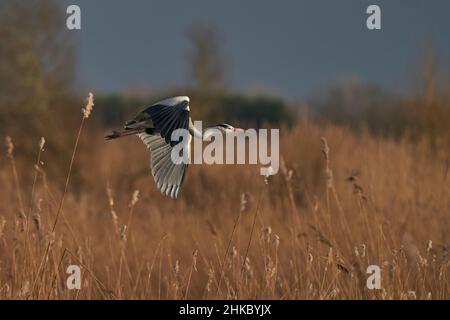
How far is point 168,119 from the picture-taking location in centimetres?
328

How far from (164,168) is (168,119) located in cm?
26

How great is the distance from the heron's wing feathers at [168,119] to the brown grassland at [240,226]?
412 millimetres

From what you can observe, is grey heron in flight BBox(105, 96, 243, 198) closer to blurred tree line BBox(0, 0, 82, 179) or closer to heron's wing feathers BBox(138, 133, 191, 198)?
heron's wing feathers BBox(138, 133, 191, 198)

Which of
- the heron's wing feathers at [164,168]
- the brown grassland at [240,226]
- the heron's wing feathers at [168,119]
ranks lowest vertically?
the brown grassland at [240,226]

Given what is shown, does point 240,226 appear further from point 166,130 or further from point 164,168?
point 166,130

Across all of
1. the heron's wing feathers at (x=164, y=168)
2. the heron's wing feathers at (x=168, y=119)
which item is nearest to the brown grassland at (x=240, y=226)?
the heron's wing feathers at (x=164, y=168)

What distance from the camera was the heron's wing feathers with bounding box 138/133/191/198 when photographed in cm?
329

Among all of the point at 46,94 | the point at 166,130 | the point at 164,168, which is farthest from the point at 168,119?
the point at 46,94

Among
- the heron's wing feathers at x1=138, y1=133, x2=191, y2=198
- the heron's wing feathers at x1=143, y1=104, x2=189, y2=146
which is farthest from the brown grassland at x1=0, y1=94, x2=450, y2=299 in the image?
the heron's wing feathers at x1=143, y1=104, x2=189, y2=146

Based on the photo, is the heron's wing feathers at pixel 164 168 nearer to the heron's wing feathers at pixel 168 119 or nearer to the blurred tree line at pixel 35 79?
the heron's wing feathers at pixel 168 119

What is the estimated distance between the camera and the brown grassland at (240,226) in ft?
12.8

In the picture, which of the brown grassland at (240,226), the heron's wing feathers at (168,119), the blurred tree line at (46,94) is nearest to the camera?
the heron's wing feathers at (168,119)

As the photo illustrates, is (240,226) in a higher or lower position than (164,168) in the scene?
lower
